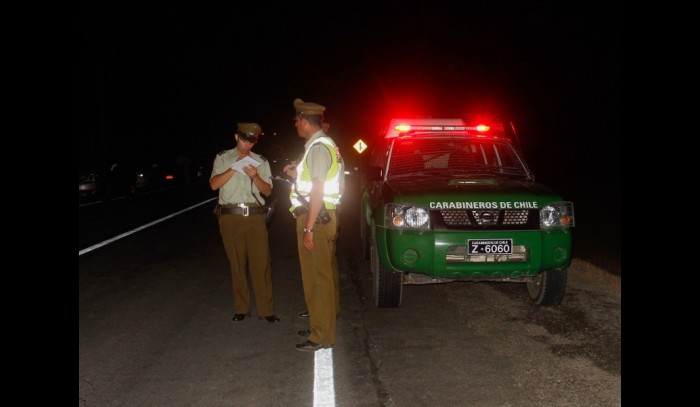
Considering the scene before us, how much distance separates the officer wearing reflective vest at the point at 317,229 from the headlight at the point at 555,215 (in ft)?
6.43

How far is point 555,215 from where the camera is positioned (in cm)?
584

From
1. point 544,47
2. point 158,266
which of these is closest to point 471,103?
point 544,47

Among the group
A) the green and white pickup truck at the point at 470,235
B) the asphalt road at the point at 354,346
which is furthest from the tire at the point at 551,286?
the asphalt road at the point at 354,346

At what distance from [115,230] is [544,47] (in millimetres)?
23124

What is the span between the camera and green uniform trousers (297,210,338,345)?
5020 millimetres

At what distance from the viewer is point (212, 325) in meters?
5.78

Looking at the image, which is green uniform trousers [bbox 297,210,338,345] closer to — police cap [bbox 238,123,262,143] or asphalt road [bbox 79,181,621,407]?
asphalt road [bbox 79,181,621,407]

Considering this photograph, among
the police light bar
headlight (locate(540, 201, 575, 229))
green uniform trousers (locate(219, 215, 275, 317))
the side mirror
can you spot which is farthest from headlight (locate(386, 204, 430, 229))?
the police light bar

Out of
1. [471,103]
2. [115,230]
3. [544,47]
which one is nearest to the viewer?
[115,230]

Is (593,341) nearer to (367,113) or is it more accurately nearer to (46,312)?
(46,312)

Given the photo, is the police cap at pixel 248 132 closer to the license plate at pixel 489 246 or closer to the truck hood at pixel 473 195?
the truck hood at pixel 473 195

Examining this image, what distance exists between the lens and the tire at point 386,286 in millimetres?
6168

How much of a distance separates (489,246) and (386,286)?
1.11 m

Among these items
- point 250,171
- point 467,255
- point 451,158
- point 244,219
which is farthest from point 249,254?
point 451,158
